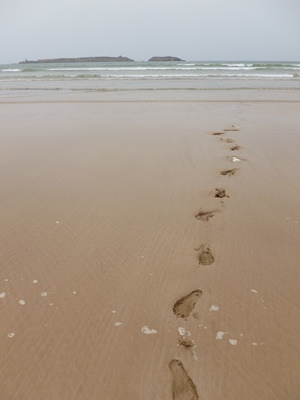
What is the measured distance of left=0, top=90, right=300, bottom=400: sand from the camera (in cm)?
156

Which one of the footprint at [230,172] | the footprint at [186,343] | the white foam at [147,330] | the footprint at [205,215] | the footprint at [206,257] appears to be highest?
the footprint at [186,343]

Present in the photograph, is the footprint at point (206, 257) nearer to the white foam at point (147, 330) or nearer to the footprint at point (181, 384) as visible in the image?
the white foam at point (147, 330)

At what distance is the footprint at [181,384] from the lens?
1452 mm

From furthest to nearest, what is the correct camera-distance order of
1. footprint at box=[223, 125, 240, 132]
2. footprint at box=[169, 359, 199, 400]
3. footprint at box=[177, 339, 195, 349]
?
footprint at box=[223, 125, 240, 132], footprint at box=[177, 339, 195, 349], footprint at box=[169, 359, 199, 400]

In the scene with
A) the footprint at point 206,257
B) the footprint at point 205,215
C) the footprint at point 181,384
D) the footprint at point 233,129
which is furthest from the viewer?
the footprint at point 233,129

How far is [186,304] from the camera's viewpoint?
1.96m

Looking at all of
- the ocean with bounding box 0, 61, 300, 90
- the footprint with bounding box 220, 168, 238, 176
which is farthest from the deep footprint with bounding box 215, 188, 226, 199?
the ocean with bounding box 0, 61, 300, 90

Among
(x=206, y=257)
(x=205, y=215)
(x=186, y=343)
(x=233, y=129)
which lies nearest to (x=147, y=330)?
(x=186, y=343)

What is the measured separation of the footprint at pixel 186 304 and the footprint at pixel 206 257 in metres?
0.33

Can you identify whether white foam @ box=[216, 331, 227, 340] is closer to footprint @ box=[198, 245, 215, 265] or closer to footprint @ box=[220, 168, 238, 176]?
footprint @ box=[198, 245, 215, 265]

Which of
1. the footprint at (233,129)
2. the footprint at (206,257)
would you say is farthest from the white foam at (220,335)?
the footprint at (233,129)

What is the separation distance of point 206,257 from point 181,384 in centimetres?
104

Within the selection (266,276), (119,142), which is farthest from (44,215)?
(119,142)

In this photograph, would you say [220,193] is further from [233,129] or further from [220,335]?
[233,129]
